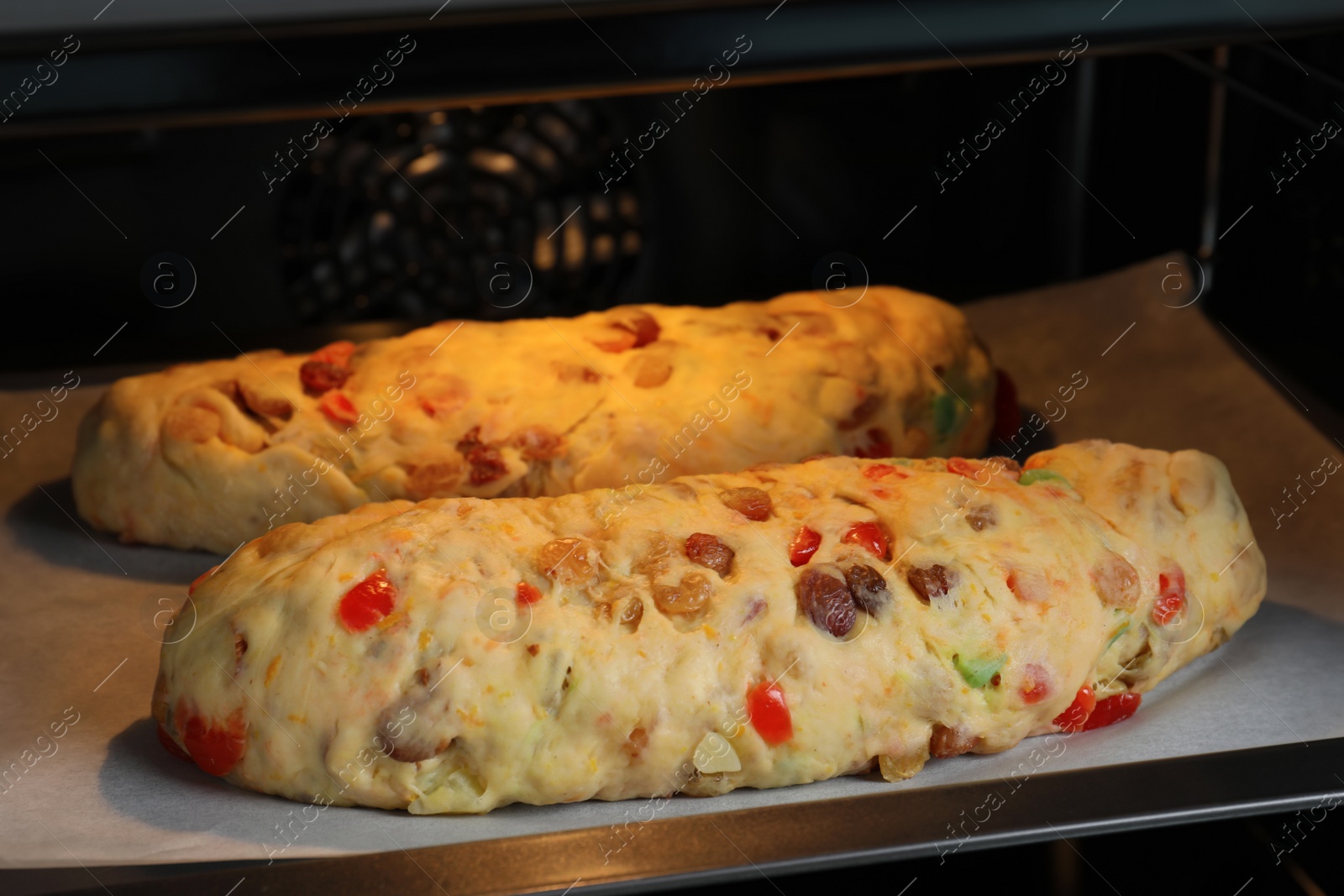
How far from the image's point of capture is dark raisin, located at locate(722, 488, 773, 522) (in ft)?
5.07

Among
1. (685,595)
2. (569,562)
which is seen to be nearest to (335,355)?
(569,562)

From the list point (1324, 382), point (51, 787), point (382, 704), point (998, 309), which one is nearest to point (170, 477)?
point (51, 787)

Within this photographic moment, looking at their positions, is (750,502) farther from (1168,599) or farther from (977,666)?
(1168,599)

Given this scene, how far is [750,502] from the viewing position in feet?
5.10

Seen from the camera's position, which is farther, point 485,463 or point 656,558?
point 485,463

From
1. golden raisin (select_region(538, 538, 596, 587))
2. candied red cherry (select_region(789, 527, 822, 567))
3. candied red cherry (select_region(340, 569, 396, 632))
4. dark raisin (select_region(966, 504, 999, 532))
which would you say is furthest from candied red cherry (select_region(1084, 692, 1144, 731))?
candied red cherry (select_region(340, 569, 396, 632))

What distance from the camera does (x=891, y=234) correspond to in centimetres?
260

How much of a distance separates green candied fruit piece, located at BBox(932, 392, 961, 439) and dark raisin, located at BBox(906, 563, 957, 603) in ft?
2.29

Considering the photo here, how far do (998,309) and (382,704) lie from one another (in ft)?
5.35

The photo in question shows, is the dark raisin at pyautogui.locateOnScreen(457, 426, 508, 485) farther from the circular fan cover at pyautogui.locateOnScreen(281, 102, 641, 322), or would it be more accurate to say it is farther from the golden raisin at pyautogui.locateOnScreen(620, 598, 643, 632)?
the circular fan cover at pyautogui.locateOnScreen(281, 102, 641, 322)

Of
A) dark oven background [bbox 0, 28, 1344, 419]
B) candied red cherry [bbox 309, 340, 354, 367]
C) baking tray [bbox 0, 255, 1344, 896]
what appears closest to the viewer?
baking tray [bbox 0, 255, 1344, 896]

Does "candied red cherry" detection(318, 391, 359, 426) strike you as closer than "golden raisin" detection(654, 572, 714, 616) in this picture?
No

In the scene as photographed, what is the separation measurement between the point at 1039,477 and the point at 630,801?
65 cm

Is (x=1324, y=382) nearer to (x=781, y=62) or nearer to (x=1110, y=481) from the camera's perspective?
(x=1110, y=481)
